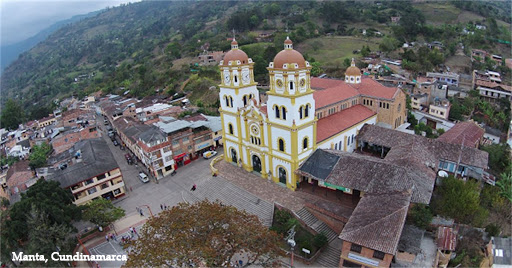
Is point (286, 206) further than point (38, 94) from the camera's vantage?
No

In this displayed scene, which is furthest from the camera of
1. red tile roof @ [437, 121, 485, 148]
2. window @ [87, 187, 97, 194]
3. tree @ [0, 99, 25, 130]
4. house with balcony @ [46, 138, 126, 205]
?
tree @ [0, 99, 25, 130]

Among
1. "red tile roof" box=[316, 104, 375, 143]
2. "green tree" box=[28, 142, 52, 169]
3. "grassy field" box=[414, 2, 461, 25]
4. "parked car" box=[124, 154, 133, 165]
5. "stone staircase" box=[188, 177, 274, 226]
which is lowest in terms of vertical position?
"parked car" box=[124, 154, 133, 165]

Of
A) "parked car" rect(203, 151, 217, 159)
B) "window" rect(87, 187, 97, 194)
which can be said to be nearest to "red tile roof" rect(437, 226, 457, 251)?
"parked car" rect(203, 151, 217, 159)

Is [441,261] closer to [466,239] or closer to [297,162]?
[466,239]

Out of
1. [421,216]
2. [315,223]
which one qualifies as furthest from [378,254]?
[315,223]

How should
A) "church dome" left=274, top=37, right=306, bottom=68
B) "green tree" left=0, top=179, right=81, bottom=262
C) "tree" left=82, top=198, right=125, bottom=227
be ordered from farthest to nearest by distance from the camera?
"church dome" left=274, top=37, right=306, bottom=68 → "tree" left=82, top=198, right=125, bottom=227 → "green tree" left=0, top=179, right=81, bottom=262

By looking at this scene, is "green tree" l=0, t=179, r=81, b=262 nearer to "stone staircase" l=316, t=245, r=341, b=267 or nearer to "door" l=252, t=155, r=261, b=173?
"door" l=252, t=155, r=261, b=173

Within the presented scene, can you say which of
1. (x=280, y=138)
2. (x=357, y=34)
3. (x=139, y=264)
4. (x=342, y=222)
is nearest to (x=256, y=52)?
(x=357, y=34)
